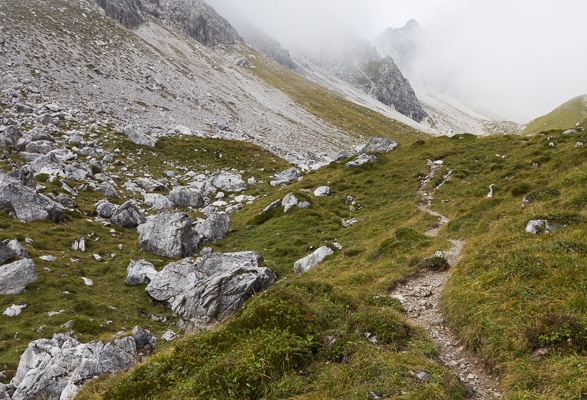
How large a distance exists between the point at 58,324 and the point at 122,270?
746cm

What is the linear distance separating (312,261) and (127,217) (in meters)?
19.9

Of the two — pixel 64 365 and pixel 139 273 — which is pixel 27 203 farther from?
pixel 64 365

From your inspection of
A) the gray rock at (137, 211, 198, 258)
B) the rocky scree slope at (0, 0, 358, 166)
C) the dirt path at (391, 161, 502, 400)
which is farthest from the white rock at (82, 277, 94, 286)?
the rocky scree slope at (0, 0, 358, 166)

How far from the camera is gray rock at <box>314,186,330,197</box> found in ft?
132

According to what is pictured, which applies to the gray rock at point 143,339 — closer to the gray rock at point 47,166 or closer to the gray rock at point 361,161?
the gray rock at point 47,166

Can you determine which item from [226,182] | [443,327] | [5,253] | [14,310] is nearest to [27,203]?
[5,253]

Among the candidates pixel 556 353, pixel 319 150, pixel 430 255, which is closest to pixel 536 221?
pixel 430 255

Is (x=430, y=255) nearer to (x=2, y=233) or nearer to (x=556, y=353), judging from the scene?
(x=556, y=353)

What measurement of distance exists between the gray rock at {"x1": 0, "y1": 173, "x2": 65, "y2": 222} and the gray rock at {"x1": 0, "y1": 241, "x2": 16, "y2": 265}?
819 centimetres

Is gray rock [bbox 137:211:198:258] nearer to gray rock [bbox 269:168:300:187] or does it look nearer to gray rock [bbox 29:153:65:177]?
gray rock [bbox 29:153:65:177]

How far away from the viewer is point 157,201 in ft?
131

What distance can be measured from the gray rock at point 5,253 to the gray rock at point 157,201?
17.7 meters

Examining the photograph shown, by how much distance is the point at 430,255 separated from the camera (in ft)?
57.5

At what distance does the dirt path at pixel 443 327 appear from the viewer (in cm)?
812
